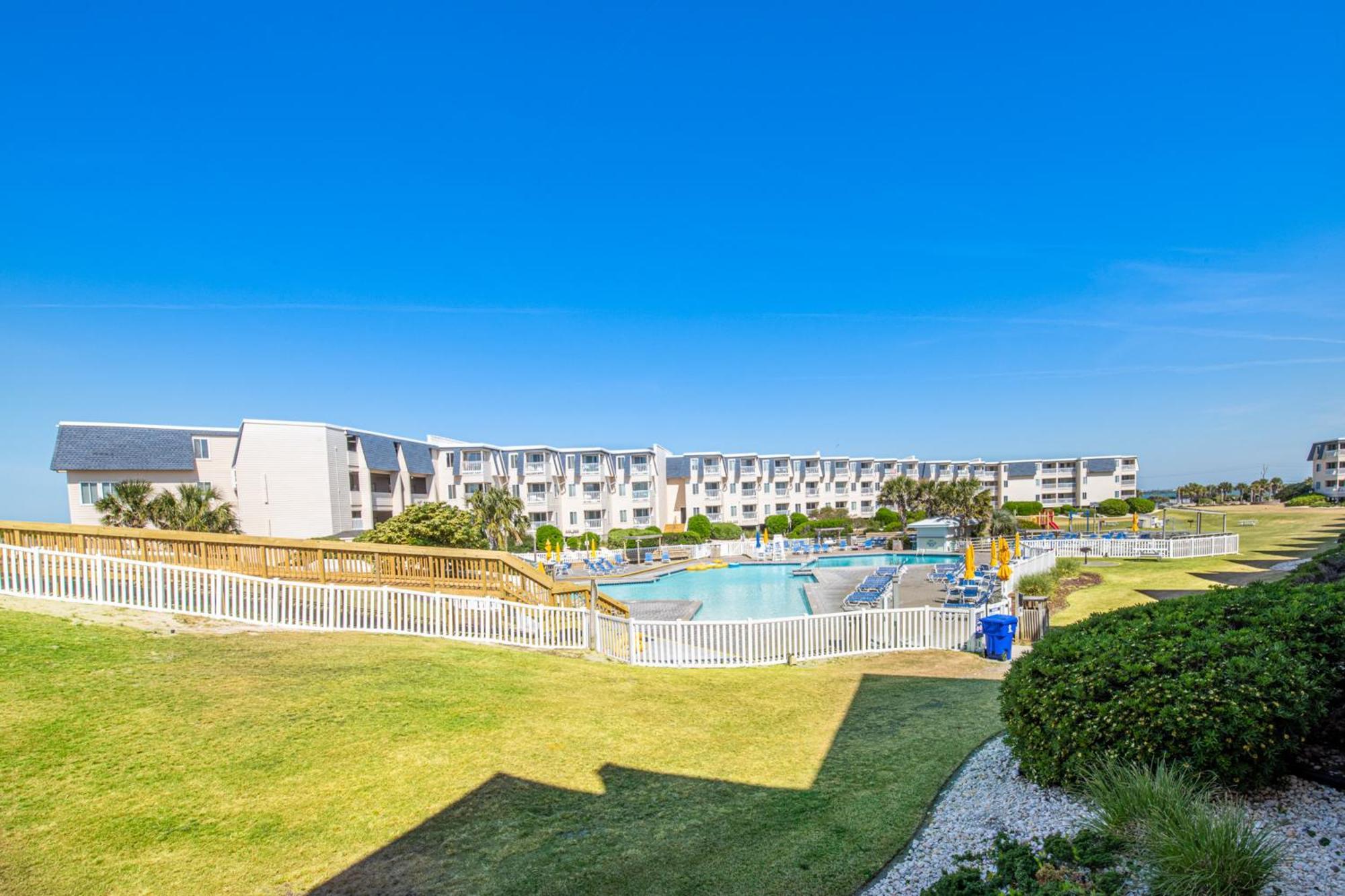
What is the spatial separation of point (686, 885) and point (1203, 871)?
122 inches

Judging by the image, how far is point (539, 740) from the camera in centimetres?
715

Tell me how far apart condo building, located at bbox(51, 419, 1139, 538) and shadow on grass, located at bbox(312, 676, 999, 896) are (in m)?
32.3

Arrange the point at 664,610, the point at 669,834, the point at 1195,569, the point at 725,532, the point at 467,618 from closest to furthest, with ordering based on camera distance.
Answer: the point at 669,834 < the point at 467,618 < the point at 664,610 < the point at 1195,569 < the point at 725,532

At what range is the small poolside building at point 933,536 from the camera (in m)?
39.2

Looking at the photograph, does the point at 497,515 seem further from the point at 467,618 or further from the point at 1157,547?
the point at 1157,547

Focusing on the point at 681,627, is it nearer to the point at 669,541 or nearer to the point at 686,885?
the point at 686,885

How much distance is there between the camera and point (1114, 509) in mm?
63344

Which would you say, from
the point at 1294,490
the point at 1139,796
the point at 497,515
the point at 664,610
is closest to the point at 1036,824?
the point at 1139,796

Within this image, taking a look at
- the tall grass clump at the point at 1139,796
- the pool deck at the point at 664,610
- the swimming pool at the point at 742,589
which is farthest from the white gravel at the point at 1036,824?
the pool deck at the point at 664,610

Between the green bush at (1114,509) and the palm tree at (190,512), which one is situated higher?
the palm tree at (190,512)

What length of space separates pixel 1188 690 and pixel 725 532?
47303mm

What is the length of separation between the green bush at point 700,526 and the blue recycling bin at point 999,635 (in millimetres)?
36497

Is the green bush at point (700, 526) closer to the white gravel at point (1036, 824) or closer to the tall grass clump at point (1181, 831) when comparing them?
the white gravel at point (1036, 824)

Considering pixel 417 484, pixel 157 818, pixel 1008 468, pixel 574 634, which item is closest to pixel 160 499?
pixel 417 484
